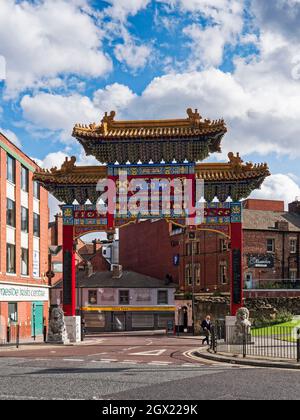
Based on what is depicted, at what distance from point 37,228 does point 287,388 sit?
40.8 metres

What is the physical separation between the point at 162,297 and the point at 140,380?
58.9 metres

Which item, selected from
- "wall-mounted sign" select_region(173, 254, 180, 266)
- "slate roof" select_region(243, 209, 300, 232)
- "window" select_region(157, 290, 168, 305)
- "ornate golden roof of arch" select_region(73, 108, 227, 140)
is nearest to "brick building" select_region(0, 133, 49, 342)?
"ornate golden roof of arch" select_region(73, 108, 227, 140)

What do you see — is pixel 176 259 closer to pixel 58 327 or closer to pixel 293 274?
pixel 293 274

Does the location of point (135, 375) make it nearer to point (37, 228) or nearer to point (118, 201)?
point (118, 201)

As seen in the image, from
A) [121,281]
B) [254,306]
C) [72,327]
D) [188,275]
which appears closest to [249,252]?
[254,306]

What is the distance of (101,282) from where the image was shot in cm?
7756

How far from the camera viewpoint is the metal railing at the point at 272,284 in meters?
60.2

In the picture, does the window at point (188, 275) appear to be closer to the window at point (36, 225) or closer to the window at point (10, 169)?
the window at point (36, 225)

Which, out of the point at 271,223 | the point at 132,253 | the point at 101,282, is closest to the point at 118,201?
the point at 271,223

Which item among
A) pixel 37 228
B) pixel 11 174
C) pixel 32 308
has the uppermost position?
pixel 11 174

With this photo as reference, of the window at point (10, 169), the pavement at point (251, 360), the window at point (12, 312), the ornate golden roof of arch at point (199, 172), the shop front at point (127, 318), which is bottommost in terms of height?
the shop front at point (127, 318)

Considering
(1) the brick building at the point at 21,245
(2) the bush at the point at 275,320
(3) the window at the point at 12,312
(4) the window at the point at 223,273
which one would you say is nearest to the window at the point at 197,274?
(4) the window at the point at 223,273

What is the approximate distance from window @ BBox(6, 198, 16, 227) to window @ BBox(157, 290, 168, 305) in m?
32.6

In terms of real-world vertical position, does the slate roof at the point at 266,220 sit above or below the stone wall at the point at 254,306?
above
